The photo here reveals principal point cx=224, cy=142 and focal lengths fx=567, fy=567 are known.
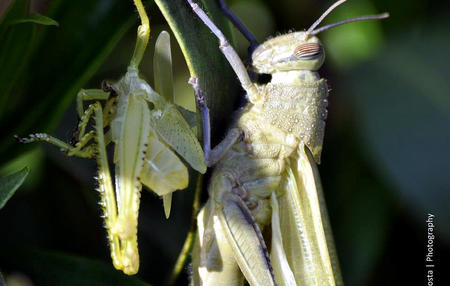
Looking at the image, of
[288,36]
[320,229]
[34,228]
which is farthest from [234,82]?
[34,228]

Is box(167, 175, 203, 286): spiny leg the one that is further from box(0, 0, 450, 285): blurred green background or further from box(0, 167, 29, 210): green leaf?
box(0, 167, 29, 210): green leaf

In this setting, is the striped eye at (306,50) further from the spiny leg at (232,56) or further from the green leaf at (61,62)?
the green leaf at (61,62)

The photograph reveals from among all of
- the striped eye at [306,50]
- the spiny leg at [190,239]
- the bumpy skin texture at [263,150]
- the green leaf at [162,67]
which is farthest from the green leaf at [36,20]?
the striped eye at [306,50]

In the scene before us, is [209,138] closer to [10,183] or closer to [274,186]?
[274,186]

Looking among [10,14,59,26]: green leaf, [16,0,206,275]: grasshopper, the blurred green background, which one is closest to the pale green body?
the blurred green background

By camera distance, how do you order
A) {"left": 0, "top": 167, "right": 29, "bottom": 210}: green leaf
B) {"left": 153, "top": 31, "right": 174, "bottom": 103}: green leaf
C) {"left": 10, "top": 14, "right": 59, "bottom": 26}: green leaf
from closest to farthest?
1. {"left": 0, "top": 167, "right": 29, "bottom": 210}: green leaf
2. {"left": 10, "top": 14, "right": 59, "bottom": 26}: green leaf
3. {"left": 153, "top": 31, "right": 174, "bottom": 103}: green leaf

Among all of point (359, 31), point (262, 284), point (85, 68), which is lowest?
point (262, 284)

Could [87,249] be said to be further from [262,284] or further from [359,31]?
[359,31]

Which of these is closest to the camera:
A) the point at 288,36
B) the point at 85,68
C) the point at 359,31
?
the point at 85,68
